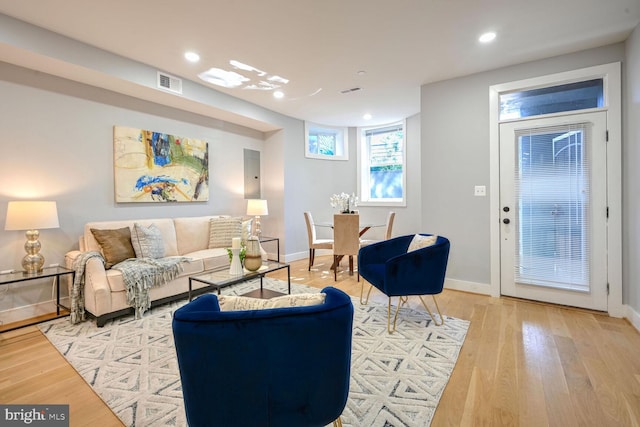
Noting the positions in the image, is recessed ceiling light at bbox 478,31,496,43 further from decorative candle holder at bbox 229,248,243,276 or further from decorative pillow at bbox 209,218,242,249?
decorative pillow at bbox 209,218,242,249

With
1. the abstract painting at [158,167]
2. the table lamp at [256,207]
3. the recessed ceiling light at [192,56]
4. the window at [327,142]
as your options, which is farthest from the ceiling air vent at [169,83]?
the window at [327,142]

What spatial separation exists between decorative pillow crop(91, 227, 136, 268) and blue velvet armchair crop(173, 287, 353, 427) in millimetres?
2588

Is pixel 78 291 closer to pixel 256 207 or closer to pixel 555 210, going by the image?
pixel 256 207

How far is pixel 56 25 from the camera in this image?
2639 millimetres

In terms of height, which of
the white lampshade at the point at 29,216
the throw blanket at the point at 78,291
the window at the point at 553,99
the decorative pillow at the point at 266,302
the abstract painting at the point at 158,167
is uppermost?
the window at the point at 553,99

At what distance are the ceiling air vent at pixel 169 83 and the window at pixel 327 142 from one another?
106 inches

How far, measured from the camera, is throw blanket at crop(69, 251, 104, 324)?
110 inches

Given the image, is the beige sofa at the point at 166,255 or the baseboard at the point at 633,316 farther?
the beige sofa at the point at 166,255

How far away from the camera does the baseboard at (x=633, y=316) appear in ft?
8.59

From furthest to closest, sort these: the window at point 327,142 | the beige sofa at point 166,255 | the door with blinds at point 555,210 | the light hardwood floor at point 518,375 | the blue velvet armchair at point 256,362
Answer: the window at point 327,142 < the door with blinds at point 555,210 < the beige sofa at point 166,255 < the light hardwood floor at point 518,375 < the blue velvet armchair at point 256,362

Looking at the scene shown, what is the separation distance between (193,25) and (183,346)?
2.74m

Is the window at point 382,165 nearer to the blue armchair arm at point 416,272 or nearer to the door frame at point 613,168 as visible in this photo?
the door frame at point 613,168

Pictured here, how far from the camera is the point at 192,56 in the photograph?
3.23 meters

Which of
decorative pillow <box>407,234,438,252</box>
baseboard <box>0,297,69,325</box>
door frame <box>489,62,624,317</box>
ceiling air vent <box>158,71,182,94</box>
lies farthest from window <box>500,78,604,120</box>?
A: baseboard <box>0,297,69,325</box>
